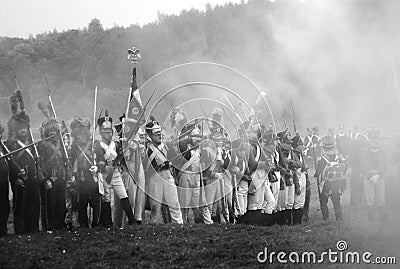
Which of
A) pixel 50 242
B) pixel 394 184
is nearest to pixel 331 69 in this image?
pixel 394 184

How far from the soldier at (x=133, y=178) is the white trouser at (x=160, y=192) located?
0.65 feet

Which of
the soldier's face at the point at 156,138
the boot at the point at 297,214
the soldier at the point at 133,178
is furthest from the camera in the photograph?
the boot at the point at 297,214

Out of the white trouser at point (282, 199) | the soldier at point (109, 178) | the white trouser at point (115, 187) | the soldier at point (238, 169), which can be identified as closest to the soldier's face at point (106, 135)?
the soldier at point (109, 178)

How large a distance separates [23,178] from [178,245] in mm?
3178

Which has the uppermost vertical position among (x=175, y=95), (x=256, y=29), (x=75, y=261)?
(x=256, y=29)

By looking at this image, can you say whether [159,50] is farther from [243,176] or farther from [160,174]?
[160,174]

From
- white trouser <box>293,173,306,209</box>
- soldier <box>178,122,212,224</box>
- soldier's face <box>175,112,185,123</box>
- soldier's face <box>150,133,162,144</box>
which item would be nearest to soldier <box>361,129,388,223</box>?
white trouser <box>293,173,306,209</box>

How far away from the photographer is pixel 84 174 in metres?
11.1

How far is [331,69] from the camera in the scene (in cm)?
3844

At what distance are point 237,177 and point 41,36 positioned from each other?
73.5ft

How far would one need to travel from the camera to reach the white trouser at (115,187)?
→ 37.5ft

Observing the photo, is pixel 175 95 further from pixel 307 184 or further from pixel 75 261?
pixel 75 261

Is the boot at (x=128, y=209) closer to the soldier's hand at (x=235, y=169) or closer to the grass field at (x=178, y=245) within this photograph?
the grass field at (x=178, y=245)

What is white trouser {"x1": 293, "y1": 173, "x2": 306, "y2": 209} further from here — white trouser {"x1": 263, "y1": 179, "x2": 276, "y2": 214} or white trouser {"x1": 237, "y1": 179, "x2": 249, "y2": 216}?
white trouser {"x1": 237, "y1": 179, "x2": 249, "y2": 216}
